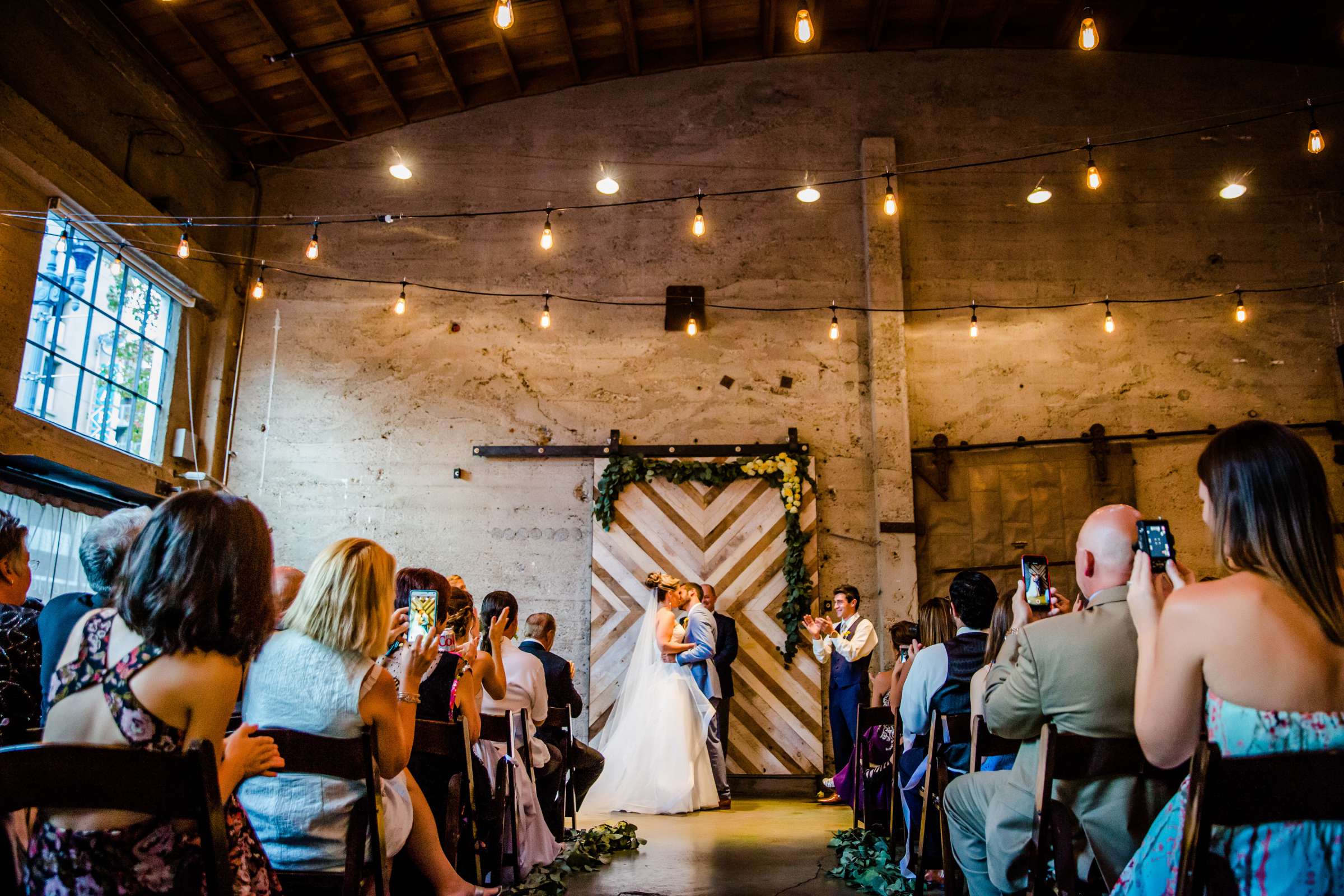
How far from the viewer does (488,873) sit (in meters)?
4.23

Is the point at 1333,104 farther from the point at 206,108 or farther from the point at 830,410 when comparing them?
the point at 206,108

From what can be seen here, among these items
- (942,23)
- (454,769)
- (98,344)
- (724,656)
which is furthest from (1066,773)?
(942,23)

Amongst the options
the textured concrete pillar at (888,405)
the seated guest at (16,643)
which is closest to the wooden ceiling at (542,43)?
the textured concrete pillar at (888,405)

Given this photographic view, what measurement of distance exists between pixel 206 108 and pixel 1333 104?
37.4ft

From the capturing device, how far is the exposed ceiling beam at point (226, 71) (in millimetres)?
7945

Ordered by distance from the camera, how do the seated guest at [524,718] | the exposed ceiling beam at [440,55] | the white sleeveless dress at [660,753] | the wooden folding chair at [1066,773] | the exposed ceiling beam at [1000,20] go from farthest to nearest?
the exposed ceiling beam at [1000,20]
the exposed ceiling beam at [440,55]
the white sleeveless dress at [660,753]
the seated guest at [524,718]
the wooden folding chair at [1066,773]

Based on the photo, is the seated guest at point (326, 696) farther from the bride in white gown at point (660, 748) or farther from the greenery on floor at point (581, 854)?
the bride in white gown at point (660, 748)

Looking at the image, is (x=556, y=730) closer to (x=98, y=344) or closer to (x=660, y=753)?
(x=660, y=753)

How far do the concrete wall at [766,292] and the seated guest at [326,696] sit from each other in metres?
6.19

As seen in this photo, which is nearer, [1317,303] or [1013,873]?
[1013,873]

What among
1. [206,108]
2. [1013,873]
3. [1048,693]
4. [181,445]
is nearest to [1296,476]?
[1048,693]

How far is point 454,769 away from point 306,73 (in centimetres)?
757

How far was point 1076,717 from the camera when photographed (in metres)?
2.60

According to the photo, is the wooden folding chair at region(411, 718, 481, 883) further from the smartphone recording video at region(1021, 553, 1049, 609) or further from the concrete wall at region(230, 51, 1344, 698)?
the concrete wall at region(230, 51, 1344, 698)
